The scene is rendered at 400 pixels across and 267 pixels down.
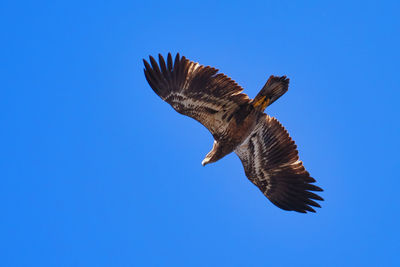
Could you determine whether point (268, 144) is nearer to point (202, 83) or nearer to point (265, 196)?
point (265, 196)

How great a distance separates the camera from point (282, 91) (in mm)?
9922

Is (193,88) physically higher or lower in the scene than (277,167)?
higher

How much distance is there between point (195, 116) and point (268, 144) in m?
1.76

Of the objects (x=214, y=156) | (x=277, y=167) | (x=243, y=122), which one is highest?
(x=243, y=122)

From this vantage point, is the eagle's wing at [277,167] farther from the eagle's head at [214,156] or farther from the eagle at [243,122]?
the eagle's head at [214,156]

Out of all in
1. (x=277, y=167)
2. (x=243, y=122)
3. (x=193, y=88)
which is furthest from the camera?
(x=277, y=167)

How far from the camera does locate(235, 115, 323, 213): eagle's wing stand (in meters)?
10.6

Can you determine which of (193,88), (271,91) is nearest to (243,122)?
(271,91)

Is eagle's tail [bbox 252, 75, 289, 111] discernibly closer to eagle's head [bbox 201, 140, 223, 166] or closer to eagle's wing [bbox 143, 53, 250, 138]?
eagle's wing [bbox 143, 53, 250, 138]

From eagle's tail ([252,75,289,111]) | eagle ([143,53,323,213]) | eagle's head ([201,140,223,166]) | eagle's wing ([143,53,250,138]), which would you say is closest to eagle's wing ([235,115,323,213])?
eagle ([143,53,323,213])

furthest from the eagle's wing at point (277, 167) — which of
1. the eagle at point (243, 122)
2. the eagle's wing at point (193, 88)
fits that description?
the eagle's wing at point (193, 88)

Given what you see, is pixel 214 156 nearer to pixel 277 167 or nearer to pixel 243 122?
pixel 243 122

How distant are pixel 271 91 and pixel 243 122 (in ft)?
2.96

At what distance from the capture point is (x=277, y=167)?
10961 millimetres
